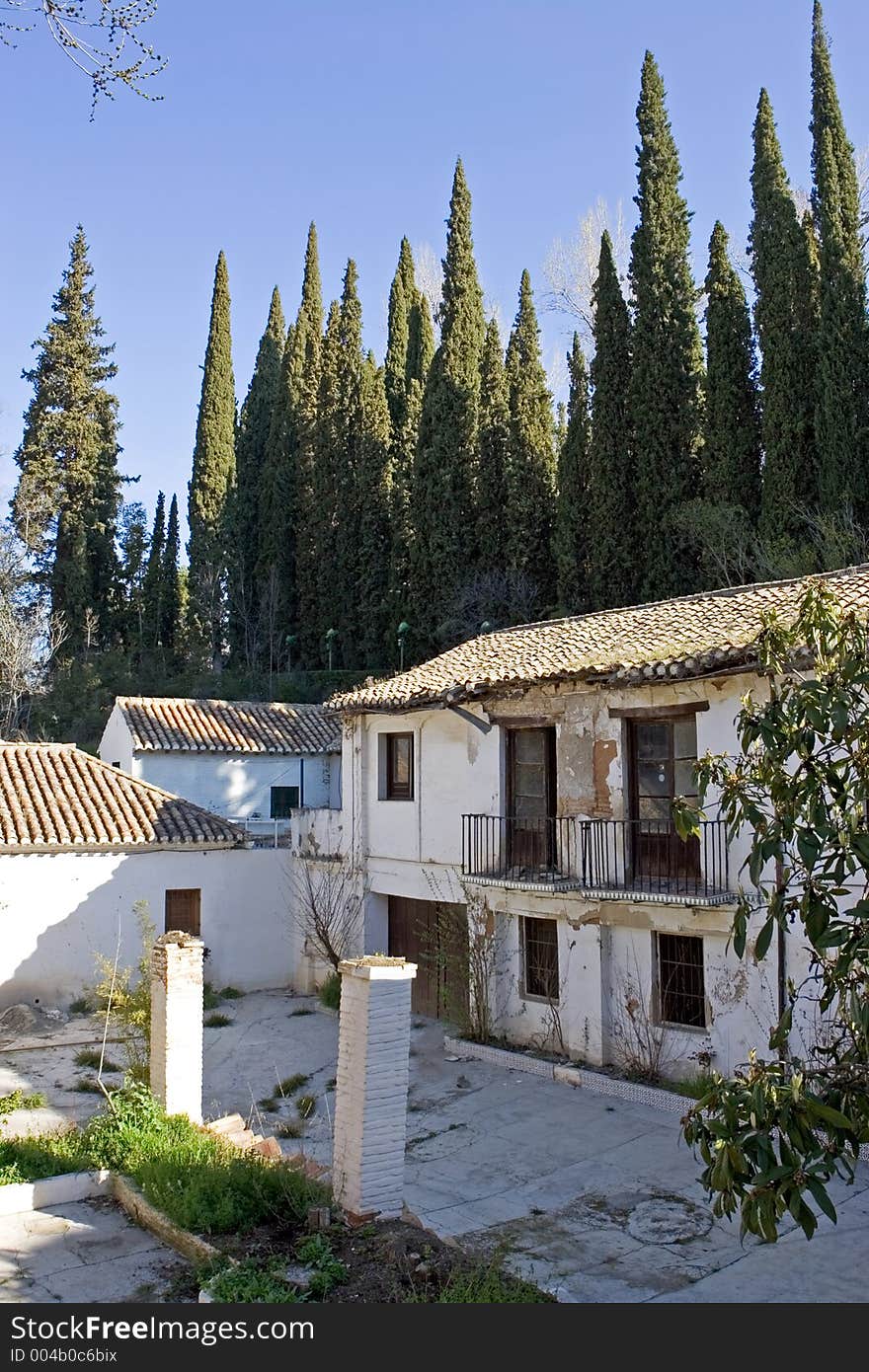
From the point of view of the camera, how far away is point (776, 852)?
13.6 ft

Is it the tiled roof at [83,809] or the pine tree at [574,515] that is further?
the pine tree at [574,515]

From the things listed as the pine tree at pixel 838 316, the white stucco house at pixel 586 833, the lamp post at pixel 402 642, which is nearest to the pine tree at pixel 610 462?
the pine tree at pixel 838 316

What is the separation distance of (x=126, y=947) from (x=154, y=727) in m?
5.97

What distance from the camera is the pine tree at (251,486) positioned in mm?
41531

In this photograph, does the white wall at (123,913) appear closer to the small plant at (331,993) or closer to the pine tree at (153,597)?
the small plant at (331,993)

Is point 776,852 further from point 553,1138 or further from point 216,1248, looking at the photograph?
point 553,1138

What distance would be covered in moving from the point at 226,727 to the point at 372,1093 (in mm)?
17034

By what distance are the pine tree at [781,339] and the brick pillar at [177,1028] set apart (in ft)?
61.6

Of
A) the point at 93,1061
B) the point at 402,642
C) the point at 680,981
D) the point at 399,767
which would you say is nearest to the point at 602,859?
the point at 680,981

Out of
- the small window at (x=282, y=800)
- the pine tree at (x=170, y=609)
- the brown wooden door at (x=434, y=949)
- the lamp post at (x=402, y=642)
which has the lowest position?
the brown wooden door at (x=434, y=949)

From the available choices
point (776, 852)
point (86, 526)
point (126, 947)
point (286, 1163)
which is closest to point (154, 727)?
point (126, 947)

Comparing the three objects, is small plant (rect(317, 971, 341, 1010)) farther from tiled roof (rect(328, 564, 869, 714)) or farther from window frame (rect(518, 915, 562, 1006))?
tiled roof (rect(328, 564, 869, 714))

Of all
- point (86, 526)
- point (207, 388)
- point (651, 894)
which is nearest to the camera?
point (651, 894)

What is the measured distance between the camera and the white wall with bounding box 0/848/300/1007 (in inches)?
707
